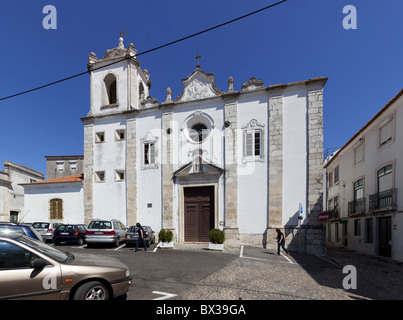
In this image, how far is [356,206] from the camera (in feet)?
58.1

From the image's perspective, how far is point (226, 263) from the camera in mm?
9414

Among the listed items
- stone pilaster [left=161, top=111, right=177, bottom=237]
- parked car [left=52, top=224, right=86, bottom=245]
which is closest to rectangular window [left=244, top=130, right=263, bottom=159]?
stone pilaster [left=161, top=111, right=177, bottom=237]

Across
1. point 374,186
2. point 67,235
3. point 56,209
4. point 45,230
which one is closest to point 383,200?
point 374,186

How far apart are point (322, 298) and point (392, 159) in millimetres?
11218

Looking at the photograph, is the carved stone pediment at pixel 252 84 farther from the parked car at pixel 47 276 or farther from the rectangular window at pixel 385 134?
the parked car at pixel 47 276

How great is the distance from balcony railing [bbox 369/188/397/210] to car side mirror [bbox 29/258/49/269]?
1535 cm

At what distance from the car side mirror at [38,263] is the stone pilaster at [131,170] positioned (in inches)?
516

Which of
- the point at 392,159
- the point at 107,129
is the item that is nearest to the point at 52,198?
the point at 107,129

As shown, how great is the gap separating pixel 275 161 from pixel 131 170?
10.1 metres

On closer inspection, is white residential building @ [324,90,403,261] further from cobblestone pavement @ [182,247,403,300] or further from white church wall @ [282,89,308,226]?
white church wall @ [282,89,308,226]

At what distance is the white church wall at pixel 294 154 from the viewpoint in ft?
45.5

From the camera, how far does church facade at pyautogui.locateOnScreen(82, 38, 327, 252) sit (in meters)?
14.0

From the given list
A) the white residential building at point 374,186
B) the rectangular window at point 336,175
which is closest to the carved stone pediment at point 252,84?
the white residential building at point 374,186
